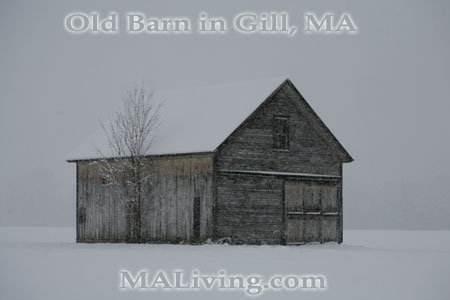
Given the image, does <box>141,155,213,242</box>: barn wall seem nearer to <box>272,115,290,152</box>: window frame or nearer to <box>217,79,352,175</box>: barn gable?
<box>217,79,352,175</box>: barn gable

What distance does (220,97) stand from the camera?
4666 centimetres

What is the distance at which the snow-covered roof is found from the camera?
140 feet

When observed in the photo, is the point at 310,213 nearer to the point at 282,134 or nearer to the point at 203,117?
the point at 282,134

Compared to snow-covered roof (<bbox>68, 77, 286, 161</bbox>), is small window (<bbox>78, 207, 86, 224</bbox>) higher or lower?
lower

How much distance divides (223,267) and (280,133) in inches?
595

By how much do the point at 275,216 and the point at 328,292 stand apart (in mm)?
18811

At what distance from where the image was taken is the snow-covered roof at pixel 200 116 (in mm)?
42719

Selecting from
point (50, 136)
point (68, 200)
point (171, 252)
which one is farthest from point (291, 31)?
point (50, 136)

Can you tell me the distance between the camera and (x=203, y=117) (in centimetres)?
4519

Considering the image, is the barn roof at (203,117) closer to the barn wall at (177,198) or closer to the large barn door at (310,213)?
the barn wall at (177,198)

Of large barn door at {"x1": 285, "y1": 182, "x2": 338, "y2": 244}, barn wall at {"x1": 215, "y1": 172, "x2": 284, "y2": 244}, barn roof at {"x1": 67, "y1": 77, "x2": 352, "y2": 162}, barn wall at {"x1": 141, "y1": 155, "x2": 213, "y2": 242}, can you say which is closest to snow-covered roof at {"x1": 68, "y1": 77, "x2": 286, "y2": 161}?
barn roof at {"x1": 67, "y1": 77, "x2": 352, "y2": 162}

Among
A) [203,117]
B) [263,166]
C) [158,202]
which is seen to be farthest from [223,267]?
[203,117]

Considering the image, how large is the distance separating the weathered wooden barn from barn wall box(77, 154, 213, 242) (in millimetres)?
44

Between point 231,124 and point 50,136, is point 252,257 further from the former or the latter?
point 50,136
